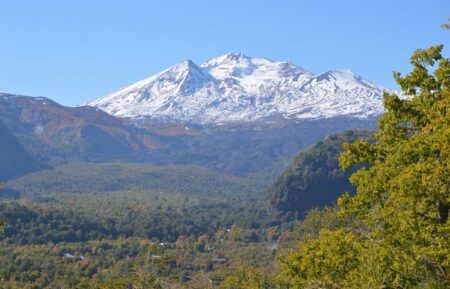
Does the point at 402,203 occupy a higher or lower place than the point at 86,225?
higher

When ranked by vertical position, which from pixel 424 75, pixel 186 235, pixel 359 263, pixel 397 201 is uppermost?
pixel 424 75

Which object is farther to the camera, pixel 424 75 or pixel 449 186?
pixel 424 75

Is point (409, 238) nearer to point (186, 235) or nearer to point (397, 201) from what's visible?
point (397, 201)

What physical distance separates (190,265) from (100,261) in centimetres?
1757

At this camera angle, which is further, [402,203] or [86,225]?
[86,225]

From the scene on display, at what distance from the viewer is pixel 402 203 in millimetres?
21844

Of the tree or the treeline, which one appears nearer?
the tree

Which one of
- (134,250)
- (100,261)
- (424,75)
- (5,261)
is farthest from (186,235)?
(424,75)

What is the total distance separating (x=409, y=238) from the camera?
822 inches

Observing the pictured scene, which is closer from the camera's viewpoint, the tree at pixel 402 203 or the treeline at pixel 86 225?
the tree at pixel 402 203

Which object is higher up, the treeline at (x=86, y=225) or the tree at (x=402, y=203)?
the tree at (x=402, y=203)

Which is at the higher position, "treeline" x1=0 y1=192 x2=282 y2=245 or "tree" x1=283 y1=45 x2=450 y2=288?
"tree" x1=283 y1=45 x2=450 y2=288

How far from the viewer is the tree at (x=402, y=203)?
2022cm

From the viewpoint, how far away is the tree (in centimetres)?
2022
